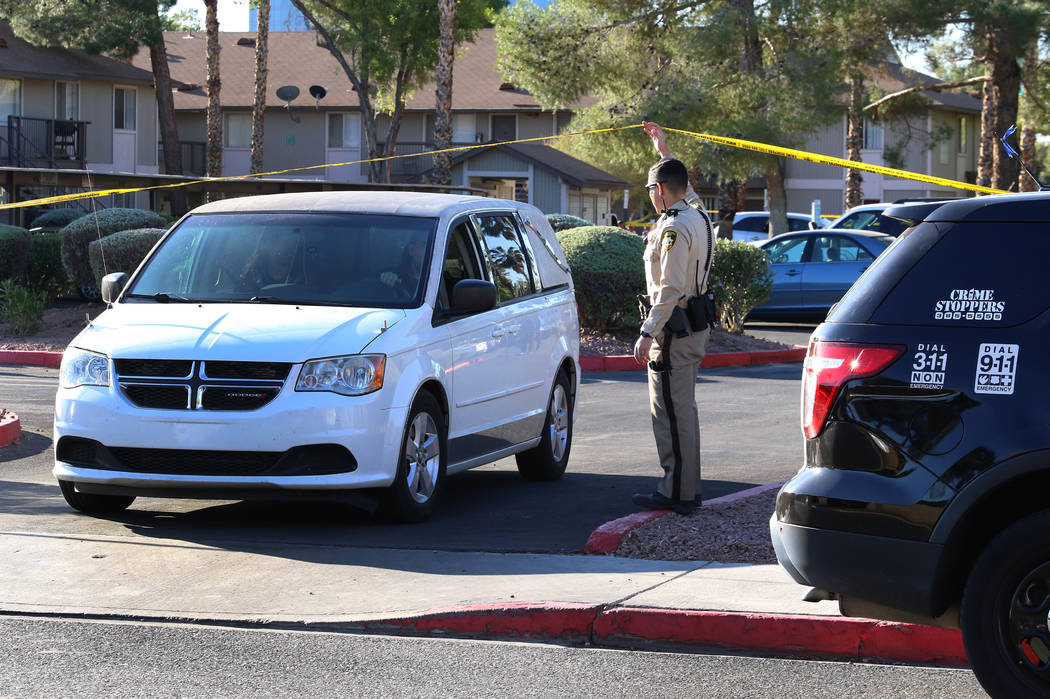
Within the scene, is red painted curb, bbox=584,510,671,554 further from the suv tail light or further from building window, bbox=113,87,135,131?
building window, bbox=113,87,135,131

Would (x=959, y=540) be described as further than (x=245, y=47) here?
No

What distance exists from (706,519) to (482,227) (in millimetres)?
2748

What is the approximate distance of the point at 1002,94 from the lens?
122 feet

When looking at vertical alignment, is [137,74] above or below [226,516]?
above

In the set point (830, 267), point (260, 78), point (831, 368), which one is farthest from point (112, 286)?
point (260, 78)

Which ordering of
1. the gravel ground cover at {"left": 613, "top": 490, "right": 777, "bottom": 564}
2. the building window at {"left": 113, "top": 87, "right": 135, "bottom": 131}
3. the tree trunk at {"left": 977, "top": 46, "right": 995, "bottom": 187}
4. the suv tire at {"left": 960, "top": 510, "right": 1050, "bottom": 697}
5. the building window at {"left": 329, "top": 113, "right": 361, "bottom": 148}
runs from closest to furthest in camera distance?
the suv tire at {"left": 960, "top": 510, "right": 1050, "bottom": 697} → the gravel ground cover at {"left": 613, "top": 490, "right": 777, "bottom": 564} → the tree trunk at {"left": 977, "top": 46, "right": 995, "bottom": 187} → the building window at {"left": 113, "top": 87, "right": 135, "bottom": 131} → the building window at {"left": 329, "top": 113, "right": 361, "bottom": 148}

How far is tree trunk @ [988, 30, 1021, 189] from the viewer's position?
119 ft

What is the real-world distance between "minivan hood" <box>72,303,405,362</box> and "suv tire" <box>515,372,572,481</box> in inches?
80.0

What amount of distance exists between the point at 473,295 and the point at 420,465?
1052mm

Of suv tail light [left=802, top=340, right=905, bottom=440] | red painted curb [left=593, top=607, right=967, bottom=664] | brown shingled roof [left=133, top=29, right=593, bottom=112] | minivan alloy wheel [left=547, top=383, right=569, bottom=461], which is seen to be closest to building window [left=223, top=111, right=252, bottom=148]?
brown shingled roof [left=133, top=29, right=593, bottom=112]

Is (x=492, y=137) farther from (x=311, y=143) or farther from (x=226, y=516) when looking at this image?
(x=226, y=516)

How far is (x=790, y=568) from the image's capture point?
5418 millimetres

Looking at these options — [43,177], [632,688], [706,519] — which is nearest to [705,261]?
[706,519]

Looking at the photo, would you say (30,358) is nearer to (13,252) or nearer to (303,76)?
(13,252)
